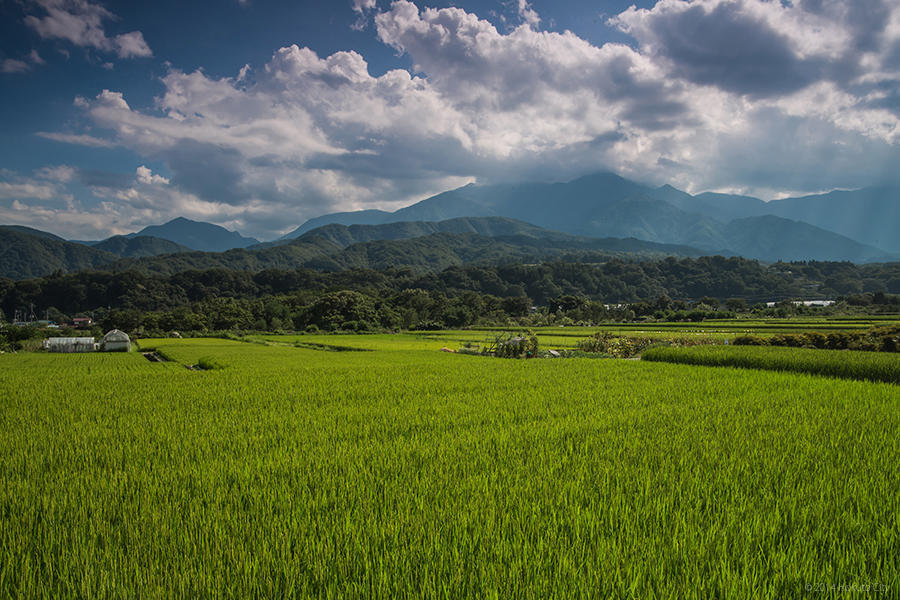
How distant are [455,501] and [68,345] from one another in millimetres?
41279

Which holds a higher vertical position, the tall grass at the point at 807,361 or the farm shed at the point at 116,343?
the tall grass at the point at 807,361

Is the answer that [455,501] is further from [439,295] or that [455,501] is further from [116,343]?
[439,295]

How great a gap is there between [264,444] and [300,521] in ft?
8.78

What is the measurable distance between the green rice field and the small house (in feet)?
108

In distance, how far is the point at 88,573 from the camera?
2.64 meters

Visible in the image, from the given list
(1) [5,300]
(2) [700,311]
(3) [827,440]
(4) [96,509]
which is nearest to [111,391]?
(4) [96,509]

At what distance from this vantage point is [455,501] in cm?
376

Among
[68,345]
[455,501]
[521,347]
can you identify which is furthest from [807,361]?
[68,345]

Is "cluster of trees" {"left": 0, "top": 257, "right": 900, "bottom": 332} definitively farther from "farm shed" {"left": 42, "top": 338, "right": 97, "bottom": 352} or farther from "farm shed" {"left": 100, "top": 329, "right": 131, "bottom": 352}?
"farm shed" {"left": 100, "top": 329, "right": 131, "bottom": 352}

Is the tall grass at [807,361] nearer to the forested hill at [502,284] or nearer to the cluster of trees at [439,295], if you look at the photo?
the cluster of trees at [439,295]

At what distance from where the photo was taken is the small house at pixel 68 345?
3338 centimetres

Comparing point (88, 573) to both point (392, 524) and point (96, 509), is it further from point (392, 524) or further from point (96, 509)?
point (392, 524)

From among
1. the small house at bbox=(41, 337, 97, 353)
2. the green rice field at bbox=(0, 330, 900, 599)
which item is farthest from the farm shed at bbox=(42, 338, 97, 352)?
the green rice field at bbox=(0, 330, 900, 599)

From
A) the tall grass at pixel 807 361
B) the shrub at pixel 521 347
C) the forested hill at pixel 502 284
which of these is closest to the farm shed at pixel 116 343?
the shrub at pixel 521 347
